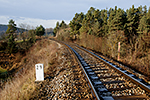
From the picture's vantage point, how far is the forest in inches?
335

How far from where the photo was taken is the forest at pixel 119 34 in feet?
27.9

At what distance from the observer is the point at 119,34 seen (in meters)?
11.8

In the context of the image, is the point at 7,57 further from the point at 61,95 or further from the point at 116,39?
the point at 61,95

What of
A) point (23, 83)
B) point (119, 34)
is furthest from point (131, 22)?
point (23, 83)

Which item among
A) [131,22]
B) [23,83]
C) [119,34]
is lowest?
[23,83]

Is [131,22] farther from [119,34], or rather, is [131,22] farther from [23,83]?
[23,83]

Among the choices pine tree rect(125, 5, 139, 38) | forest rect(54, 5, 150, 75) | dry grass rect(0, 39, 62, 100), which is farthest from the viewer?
pine tree rect(125, 5, 139, 38)

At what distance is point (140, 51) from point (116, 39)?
129 inches

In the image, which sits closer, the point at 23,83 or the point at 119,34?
the point at 23,83

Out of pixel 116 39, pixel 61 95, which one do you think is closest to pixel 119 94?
pixel 61 95

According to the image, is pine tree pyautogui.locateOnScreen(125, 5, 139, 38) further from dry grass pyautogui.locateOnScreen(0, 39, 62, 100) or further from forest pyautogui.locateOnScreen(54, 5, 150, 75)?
dry grass pyautogui.locateOnScreen(0, 39, 62, 100)

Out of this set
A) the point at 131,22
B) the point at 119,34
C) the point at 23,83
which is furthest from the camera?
the point at 131,22

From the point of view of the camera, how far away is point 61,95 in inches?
150

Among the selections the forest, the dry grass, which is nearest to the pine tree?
the forest
